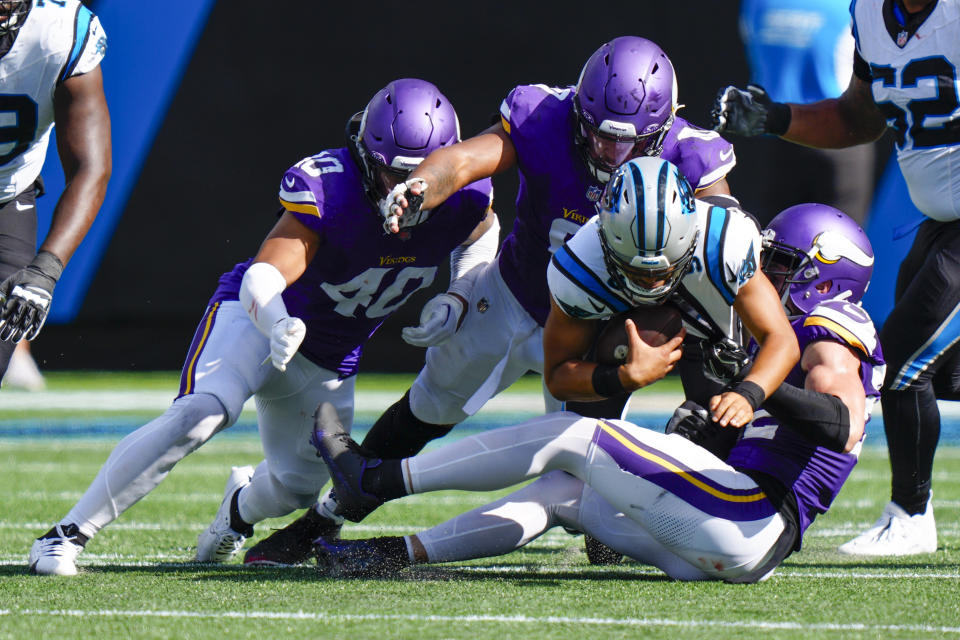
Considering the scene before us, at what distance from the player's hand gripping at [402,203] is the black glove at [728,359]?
0.78m

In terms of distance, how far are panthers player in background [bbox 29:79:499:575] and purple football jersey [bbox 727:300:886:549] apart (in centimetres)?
108

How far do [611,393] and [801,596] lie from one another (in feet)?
1.99

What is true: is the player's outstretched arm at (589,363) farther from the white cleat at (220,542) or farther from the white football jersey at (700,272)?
the white cleat at (220,542)

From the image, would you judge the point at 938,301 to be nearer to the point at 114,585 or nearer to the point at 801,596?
the point at 801,596

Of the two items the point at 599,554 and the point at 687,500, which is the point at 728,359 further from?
the point at 599,554

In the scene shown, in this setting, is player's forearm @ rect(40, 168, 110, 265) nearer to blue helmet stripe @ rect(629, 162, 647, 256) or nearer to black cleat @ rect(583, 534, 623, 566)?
blue helmet stripe @ rect(629, 162, 647, 256)

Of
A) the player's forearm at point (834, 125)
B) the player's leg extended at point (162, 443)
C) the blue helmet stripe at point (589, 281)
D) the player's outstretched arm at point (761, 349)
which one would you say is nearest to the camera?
the player's outstretched arm at point (761, 349)

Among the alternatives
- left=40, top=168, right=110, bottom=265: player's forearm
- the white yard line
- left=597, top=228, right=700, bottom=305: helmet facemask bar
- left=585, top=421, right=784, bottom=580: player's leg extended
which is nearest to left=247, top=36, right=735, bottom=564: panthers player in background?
left=597, top=228, right=700, bottom=305: helmet facemask bar

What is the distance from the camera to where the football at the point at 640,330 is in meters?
2.84

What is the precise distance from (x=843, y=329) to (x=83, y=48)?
207cm

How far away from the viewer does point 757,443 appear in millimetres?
3031

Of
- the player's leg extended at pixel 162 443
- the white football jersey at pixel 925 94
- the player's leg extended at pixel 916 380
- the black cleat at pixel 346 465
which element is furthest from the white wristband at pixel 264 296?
the white football jersey at pixel 925 94

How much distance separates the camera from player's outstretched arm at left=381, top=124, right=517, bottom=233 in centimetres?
294

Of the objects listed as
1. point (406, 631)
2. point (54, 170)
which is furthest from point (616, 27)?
point (406, 631)
